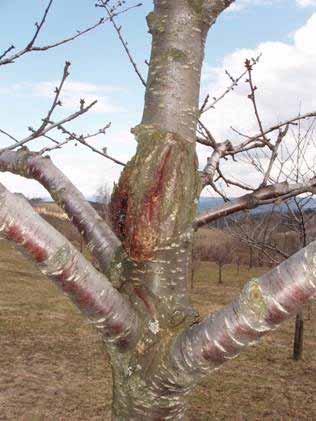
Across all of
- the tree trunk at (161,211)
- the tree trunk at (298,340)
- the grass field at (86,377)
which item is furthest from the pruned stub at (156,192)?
the tree trunk at (298,340)

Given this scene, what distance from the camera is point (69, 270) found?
128 centimetres

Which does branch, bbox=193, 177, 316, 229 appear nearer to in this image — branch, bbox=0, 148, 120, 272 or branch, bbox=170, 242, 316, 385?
branch, bbox=0, 148, 120, 272

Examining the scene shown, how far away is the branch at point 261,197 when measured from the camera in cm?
204

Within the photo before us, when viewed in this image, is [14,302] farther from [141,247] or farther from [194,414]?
[141,247]

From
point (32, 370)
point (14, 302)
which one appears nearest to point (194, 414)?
point (32, 370)

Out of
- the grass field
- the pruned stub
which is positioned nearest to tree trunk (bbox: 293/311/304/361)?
the grass field

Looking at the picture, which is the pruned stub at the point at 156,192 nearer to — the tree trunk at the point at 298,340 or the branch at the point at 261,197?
the branch at the point at 261,197

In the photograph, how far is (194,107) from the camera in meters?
1.69

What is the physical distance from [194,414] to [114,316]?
868 cm

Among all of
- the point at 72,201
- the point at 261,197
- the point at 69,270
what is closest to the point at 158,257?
the point at 69,270

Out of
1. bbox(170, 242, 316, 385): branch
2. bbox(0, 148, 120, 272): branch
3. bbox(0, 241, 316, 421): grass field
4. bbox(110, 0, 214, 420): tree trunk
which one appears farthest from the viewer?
bbox(0, 241, 316, 421): grass field

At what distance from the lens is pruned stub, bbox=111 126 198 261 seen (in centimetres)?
154

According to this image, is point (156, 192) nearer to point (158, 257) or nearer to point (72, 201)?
point (158, 257)

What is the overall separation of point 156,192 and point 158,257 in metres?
0.22
